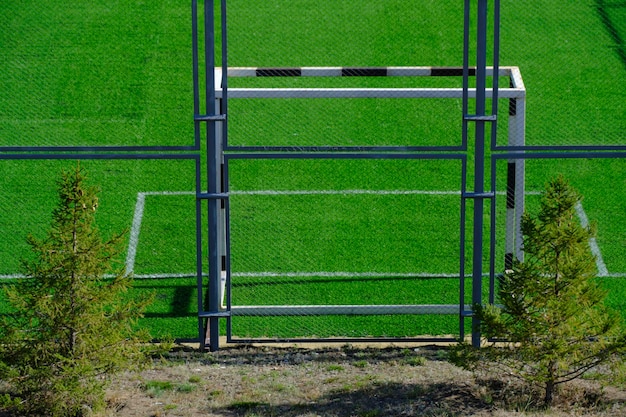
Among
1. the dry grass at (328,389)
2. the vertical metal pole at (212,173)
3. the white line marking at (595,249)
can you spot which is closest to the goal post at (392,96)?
the vertical metal pole at (212,173)

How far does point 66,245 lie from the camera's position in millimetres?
8969

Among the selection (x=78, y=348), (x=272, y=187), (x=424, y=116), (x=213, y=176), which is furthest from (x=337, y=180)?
(x=78, y=348)

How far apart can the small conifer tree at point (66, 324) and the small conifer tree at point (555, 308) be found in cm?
275

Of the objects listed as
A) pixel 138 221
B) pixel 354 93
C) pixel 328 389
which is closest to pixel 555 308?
pixel 328 389

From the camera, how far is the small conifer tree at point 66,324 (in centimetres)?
893

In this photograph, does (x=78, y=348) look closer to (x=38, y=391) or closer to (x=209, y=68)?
(x=38, y=391)

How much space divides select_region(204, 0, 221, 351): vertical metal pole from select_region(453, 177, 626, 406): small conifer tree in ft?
7.58

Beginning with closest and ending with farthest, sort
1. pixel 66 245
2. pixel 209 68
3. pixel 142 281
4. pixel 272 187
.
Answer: pixel 66 245 → pixel 209 68 → pixel 142 281 → pixel 272 187

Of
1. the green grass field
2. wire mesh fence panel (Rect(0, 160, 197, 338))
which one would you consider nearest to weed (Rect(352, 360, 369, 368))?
the green grass field

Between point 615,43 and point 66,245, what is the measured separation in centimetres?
1087

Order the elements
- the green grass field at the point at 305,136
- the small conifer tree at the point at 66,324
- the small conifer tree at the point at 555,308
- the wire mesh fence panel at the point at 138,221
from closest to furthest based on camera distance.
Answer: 1. the small conifer tree at the point at 66,324
2. the small conifer tree at the point at 555,308
3. the wire mesh fence panel at the point at 138,221
4. the green grass field at the point at 305,136

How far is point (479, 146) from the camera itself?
10180mm

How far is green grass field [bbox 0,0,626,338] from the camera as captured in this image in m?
12.3

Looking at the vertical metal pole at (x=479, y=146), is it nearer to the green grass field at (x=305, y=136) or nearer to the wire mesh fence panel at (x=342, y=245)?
the wire mesh fence panel at (x=342, y=245)
